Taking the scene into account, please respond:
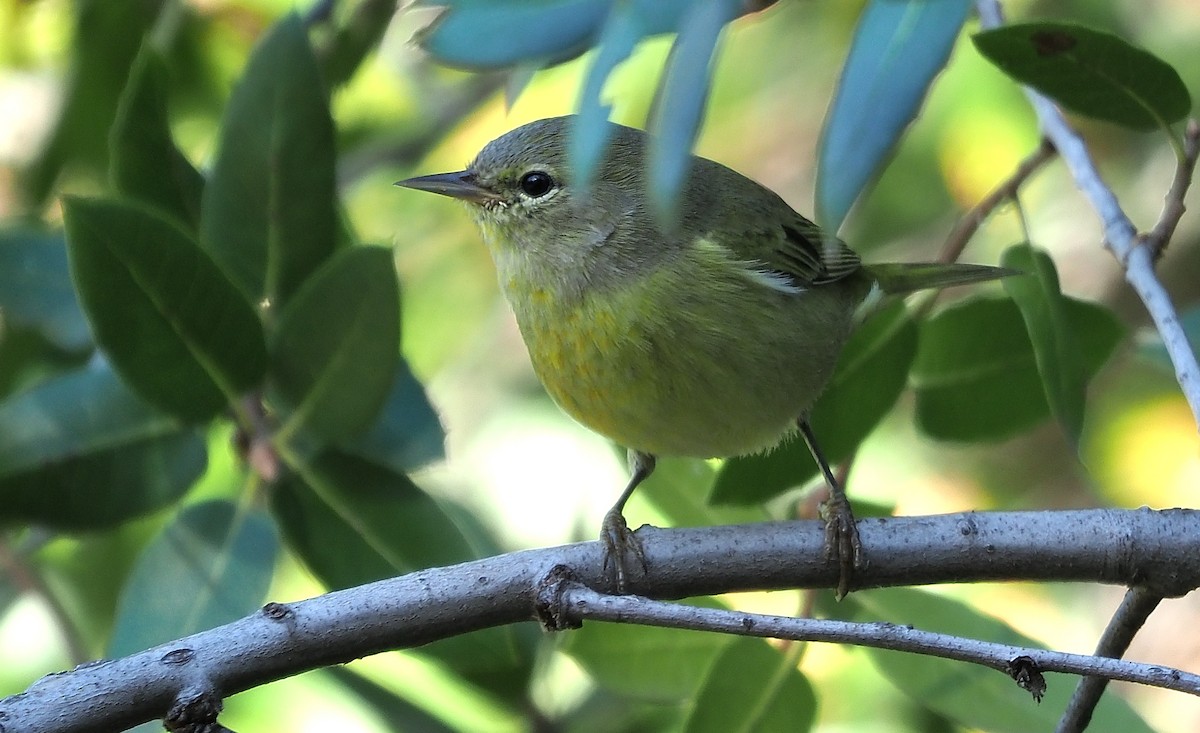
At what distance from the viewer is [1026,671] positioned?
66.0 inches

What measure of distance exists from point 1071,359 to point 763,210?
1.23 m

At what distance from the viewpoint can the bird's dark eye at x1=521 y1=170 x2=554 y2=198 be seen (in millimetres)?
3125

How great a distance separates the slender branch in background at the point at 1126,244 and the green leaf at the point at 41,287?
7.46ft

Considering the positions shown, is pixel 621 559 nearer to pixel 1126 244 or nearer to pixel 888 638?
pixel 888 638

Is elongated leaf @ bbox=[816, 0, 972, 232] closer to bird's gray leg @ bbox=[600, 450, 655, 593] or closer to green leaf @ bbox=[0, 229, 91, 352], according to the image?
bird's gray leg @ bbox=[600, 450, 655, 593]

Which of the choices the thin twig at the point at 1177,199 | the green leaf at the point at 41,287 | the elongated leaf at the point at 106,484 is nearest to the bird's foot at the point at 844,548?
the thin twig at the point at 1177,199

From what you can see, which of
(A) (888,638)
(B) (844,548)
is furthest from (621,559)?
(A) (888,638)

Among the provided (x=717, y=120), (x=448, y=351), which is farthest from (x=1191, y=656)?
(x=448, y=351)

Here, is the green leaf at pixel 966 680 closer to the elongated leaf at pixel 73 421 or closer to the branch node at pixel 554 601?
the branch node at pixel 554 601

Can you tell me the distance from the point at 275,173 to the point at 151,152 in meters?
0.31

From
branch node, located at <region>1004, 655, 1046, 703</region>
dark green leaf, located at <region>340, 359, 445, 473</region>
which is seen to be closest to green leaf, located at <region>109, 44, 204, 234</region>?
dark green leaf, located at <region>340, 359, 445, 473</region>

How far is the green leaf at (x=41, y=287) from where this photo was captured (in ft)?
9.65

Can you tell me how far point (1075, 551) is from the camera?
1983 millimetres

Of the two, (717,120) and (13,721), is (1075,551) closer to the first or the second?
(13,721)
